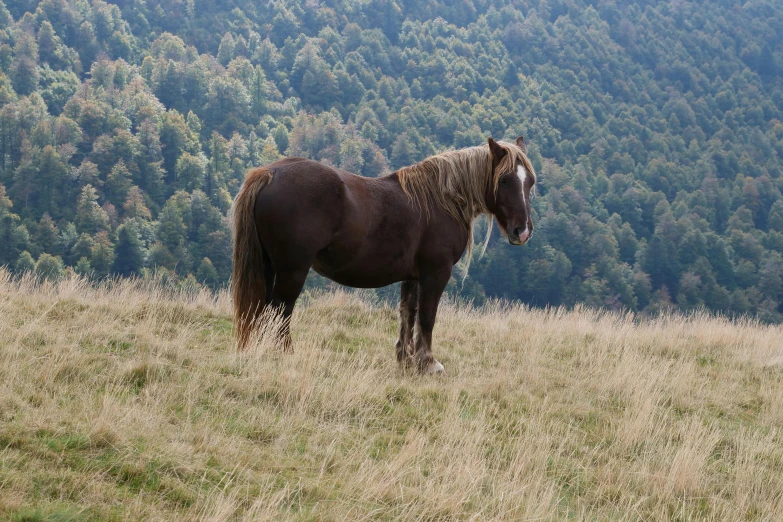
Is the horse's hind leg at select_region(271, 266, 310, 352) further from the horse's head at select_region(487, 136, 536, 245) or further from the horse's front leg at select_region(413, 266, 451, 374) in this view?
the horse's head at select_region(487, 136, 536, 245)

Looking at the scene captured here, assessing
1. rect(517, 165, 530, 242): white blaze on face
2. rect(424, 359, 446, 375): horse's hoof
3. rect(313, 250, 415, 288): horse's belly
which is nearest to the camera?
rect(313, 250, 415, 288): horse's belly

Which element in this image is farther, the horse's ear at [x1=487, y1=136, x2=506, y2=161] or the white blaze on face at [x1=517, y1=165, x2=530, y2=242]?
the white blaze on face at [x1=517, y1=165, x2=530, y2=242]

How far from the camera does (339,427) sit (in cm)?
425

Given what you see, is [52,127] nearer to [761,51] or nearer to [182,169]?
[182,169]

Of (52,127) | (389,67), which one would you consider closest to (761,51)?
(389,67)

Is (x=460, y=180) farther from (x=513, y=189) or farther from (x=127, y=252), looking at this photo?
(x=127, y=252)

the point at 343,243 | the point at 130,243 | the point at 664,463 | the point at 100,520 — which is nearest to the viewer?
the point at 100,520

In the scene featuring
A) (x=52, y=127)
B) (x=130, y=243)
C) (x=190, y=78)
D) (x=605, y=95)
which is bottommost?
(x=130, y=243)

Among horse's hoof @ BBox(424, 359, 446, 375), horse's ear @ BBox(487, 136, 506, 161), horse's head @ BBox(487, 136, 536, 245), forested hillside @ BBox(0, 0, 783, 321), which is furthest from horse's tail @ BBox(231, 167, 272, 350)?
forested hillside @ BBox(0, 0, 783, 321)

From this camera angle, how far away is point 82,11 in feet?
469

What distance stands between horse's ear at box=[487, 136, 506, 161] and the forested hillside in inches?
1173

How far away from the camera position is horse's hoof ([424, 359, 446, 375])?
6202 mm

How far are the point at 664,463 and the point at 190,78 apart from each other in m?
133

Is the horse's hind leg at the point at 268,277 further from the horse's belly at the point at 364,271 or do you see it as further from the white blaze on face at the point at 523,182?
the white blaze on face at the point at 523,182
